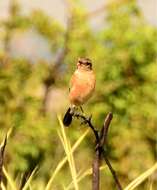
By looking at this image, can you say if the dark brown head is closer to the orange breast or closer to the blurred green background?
the orange breast

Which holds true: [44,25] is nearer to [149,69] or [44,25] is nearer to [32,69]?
[32,69]

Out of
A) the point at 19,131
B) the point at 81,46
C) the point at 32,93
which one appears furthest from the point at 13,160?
the point at 81,46

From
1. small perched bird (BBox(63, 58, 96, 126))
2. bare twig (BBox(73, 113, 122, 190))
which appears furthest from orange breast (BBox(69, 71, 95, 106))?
bare twig (BBox(73, 113, 122, 190))

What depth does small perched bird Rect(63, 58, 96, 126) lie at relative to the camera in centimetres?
446

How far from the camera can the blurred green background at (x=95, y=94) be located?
10711 mm

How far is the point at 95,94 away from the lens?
1087 centimetres

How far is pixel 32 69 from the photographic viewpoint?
11250 millimetres

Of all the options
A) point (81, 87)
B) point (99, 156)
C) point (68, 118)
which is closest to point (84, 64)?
point (81, 87)

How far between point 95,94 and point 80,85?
6.17 m

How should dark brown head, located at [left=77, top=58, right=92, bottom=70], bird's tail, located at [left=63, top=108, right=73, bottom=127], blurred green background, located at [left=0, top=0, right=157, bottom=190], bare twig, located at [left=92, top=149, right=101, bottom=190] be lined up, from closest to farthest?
bare twig, located at [left=92, top=149, right=101, bottom=190] → dark brown head, located at [left=77, top=58, right=92, bottom=70] → bird's tail, located at [left=63, top=108, right=73, bottom=127] → blurred green background, located at [left=0, top=0, right=157, bottom=190]

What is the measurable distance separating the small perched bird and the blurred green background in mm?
5669

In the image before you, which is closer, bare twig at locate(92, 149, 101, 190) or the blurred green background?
bare twig at locate(92, 149, 101, 190)

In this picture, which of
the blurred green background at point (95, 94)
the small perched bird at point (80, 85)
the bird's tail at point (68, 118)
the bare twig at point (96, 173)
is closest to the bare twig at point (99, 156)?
the bare twig at point (96, 173)

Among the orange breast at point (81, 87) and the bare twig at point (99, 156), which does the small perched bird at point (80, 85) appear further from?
the bare twig at point (99, 156)
